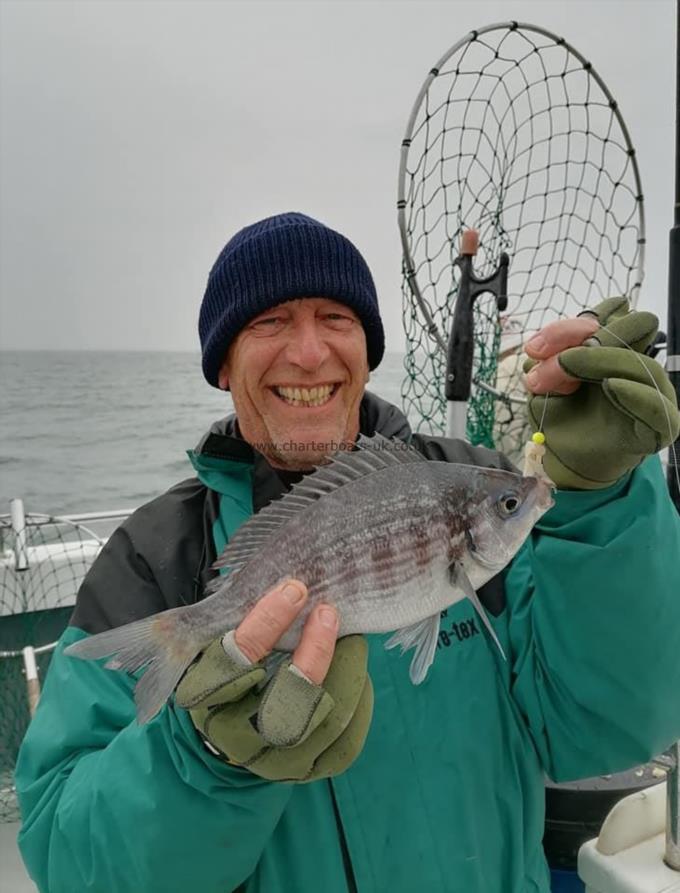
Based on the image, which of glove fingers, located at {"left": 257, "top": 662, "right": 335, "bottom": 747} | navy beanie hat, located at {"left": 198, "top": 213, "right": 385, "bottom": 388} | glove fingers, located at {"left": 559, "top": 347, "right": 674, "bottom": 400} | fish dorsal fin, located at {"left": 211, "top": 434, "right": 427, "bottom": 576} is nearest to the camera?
glove fingers, located at {"left": 257, "top": 662, "right": 335, "bottom": 747}

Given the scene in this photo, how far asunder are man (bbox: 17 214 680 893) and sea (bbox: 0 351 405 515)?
416 centimetres

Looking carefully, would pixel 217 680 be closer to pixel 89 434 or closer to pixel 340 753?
pixel 340 753

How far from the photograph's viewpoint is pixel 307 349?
137 cm

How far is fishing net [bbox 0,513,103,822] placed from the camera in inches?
135

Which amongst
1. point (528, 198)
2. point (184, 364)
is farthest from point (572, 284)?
point (184, 364)

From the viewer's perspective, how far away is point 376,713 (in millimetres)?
1315

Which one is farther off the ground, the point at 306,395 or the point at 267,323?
the point at 267,323

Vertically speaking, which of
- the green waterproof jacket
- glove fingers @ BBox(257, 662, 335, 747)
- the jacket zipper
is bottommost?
the jacket zipper

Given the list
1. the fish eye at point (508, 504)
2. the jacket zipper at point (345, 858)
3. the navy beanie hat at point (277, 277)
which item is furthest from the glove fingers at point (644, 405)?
the jacket zipper at point (345, 858)

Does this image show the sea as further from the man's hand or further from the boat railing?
the man's hand

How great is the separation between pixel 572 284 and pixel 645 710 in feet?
8.25

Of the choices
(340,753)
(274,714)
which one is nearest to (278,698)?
(274,714)

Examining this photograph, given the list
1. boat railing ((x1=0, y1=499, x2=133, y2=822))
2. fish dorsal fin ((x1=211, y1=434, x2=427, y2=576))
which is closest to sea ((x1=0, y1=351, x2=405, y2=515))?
boat railing ((x1=0, y1=499, x2=133, y2=822))

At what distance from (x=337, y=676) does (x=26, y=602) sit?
9.83 ft
